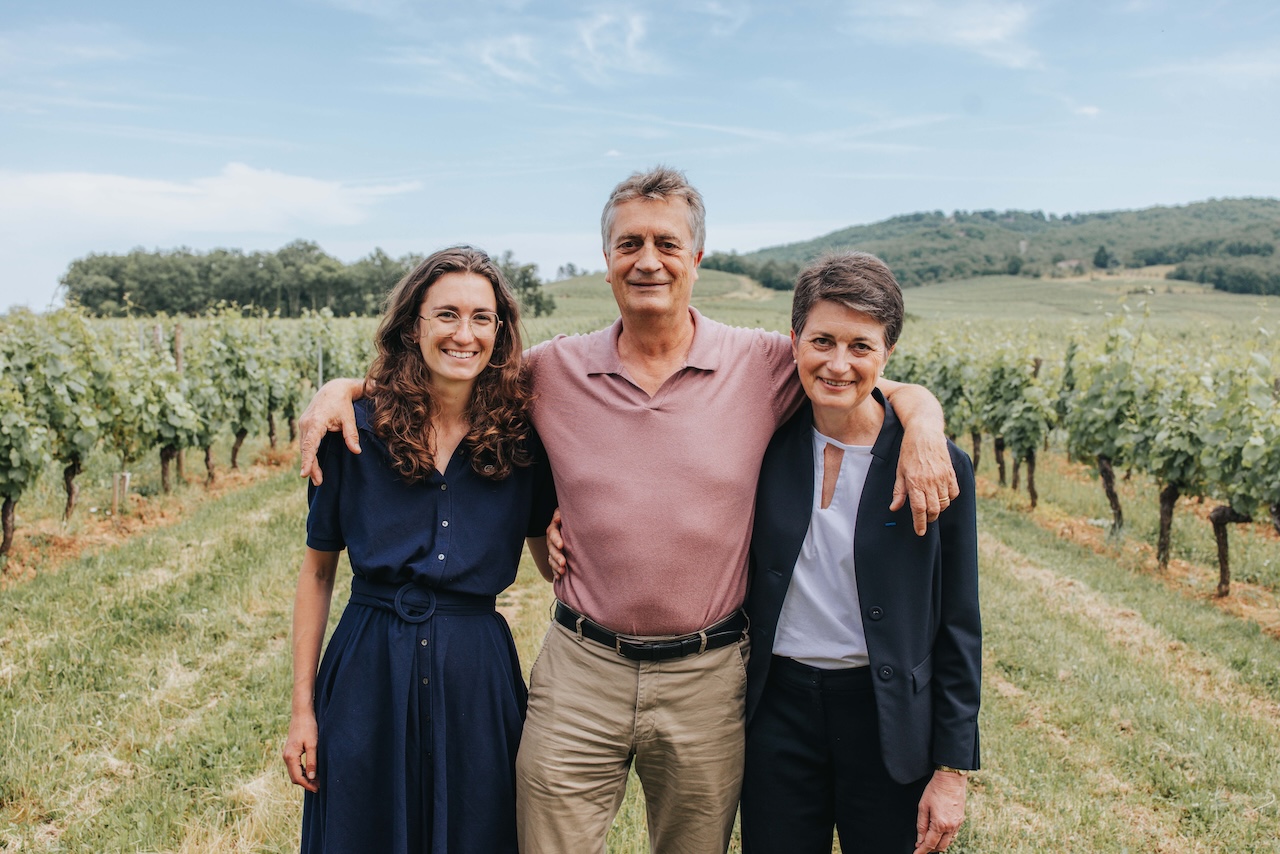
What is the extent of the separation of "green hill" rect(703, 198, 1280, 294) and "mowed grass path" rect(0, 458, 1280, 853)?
133 feet

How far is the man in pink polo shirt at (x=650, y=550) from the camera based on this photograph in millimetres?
2209

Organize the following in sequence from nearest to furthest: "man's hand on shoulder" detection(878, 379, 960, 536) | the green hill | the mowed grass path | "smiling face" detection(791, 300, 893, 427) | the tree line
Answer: "man's hand on shoulder" detection(878, 379, 960, 536) → "smiling face" detection(791, 300, 893, 427) → the mowed grass path → the tree line → the green hill

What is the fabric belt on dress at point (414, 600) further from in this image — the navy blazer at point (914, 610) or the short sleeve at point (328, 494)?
the navy blazer at point (914, 610)

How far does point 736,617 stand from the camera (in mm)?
2328

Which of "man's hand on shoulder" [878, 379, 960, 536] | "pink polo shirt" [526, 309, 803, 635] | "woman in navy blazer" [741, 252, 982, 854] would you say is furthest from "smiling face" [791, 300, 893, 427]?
"pink polo shirt" [526, 309, 803, 635]

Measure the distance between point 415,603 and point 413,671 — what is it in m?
0.17

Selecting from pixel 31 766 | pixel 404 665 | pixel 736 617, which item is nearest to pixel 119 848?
pixel 31 766

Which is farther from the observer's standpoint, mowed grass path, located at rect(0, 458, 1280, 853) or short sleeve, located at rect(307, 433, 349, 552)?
mowed grass path, located at rect(0, 458, 1280, 853)

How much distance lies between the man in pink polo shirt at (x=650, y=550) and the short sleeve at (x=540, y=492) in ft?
0.25

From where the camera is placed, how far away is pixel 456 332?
Result: 225 centimetres

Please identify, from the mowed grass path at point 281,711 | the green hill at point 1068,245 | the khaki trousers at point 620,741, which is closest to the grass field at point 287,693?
the mowed grass path at point 281,711

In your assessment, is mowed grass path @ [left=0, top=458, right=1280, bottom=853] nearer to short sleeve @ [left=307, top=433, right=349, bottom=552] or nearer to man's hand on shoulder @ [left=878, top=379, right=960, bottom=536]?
short sleeve @ [left=307, top=433, right=349, bottom=552]

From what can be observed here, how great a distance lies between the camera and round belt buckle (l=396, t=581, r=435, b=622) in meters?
2.20

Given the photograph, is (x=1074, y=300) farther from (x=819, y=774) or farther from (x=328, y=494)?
(x=328, y=494)
